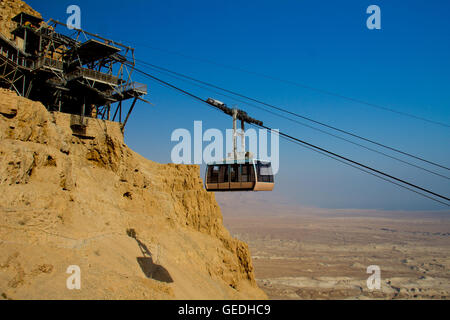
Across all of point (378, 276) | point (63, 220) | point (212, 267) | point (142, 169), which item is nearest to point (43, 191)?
point (63, 220)

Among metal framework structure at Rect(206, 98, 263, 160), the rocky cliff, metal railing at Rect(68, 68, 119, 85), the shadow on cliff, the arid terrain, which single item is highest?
metal railing at Rect(68, 68, 119, 85)

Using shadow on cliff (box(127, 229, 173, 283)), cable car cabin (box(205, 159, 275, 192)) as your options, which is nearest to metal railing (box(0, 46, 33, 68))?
shadow on cliff (box(127, 229, 173, 283))

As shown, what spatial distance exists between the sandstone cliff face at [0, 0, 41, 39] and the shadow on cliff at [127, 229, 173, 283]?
25131mm

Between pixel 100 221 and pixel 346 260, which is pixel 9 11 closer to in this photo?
pixel 100 221

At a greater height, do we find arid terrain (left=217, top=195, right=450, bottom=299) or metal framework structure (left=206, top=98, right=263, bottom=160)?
metal framework structure (left=206, top=98, right=263, bottom=160)

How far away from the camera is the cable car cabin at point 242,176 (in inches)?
754

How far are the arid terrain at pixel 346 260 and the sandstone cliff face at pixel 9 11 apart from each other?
47099mm

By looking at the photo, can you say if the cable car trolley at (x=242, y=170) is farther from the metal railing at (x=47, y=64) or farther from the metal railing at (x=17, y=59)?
the metal railing at (x=17, y=59)

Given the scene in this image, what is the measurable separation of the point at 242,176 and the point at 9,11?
30.5m

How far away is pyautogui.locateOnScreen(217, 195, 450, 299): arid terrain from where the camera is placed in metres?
54.7

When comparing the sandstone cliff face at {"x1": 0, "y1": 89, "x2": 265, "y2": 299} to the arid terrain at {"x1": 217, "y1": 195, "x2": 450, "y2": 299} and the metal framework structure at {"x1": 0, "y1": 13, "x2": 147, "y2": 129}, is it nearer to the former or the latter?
the metal framework structure at {"x1": 0, "y1": 13, "x2": 147, "y2": 129}

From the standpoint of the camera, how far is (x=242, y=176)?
64.4 feet
